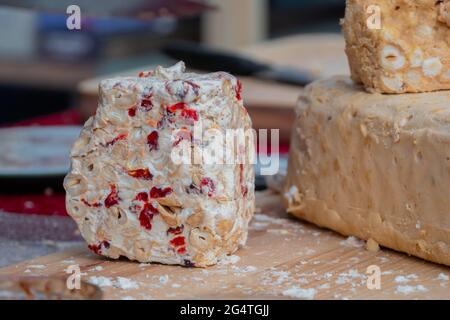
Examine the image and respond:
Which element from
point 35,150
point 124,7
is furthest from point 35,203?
point 124,7

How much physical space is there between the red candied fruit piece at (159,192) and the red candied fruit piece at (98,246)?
13 centimetres

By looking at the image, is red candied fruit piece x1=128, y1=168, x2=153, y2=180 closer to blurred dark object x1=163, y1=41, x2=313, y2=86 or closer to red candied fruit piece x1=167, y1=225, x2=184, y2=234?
red candied fruit piece x1=167, y1=225, x2=184, y2=234

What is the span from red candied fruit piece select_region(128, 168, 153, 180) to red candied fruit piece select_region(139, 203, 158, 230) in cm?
5

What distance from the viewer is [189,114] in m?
1.86

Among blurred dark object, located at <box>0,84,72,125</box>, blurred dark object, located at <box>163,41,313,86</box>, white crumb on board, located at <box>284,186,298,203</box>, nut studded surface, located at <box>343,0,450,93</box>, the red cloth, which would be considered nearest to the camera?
nut studded surface, located at <box>343,0,450,93</box>

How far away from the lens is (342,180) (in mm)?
2094

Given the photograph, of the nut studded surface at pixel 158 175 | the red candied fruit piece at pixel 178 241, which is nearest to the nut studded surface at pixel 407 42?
the nut studded surface at pixel 158 175

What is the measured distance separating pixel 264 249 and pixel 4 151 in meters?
1.03

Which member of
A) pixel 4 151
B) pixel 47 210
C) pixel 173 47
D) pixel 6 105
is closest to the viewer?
pixel 47 210

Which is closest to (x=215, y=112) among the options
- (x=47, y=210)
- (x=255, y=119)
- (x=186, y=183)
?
(x=186, y=183)

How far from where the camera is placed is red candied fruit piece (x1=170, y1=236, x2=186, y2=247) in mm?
1901

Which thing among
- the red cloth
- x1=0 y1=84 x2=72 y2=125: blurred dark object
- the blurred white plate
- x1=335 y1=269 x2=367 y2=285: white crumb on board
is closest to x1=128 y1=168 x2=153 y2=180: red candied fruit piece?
x1=335 y1=269 x2=367 y2=285: white crumb on board

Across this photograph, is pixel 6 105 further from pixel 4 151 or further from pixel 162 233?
pixel 162 233
